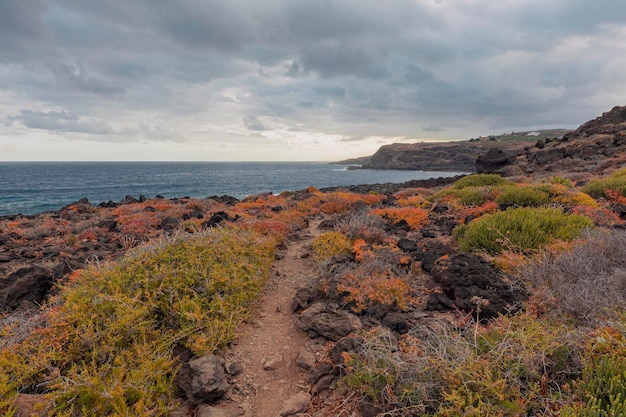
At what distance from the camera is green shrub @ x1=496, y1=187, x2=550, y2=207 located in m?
10.8

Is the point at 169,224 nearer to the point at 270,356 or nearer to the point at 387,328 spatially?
the point at 270,356

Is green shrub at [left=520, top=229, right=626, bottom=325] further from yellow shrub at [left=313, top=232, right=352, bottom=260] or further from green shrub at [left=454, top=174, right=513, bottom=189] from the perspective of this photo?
green shrub at [left=454, top=174, right=513, bottom=189]

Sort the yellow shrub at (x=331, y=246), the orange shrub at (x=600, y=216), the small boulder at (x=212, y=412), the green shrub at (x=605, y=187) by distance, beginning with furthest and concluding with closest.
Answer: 1. the green shrub at (x=605, y=187)
2. the orange shrub at (x=600, y=216)
3. the yellow shrub at (x=331, y=246)
4. the small boulder at (x=212, y=412)

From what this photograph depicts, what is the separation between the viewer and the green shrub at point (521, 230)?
668 cm

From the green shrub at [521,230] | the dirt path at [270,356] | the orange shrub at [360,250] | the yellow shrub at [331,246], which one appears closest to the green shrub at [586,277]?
the green shrub at [521,230]

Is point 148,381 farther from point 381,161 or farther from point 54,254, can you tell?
point 381,161

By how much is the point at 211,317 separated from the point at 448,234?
6.97 metres

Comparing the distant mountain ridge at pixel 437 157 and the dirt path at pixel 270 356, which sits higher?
the distant mountain ridge at pixel 437 157

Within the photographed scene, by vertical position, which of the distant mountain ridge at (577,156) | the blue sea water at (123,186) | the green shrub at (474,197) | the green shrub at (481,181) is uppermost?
the distant mountain ridge at (577,156)

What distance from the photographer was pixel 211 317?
4676 millimetres

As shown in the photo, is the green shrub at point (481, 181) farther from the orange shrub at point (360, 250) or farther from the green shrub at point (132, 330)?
the green shrub at point (132, 330)

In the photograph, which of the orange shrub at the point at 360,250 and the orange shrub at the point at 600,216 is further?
the orange shrub at the point at 600,216

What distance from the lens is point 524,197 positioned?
35.9ft

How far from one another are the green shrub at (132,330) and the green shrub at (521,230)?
4.87 m
